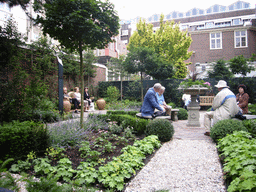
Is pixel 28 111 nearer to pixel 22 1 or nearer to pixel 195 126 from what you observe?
pixel 22 1

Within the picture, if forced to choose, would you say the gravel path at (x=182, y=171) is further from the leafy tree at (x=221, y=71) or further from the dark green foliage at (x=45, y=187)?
the leafy tree at (x=221, y=71)

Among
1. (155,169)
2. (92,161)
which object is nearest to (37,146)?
(92,161)

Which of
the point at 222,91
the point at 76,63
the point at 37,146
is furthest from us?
the point at 76,63

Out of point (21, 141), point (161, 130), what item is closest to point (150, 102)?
point (161, 130)

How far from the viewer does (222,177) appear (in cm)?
313

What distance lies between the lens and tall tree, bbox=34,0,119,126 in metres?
4.32

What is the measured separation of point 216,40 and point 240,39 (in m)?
2.74

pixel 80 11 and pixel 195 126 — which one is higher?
pixel 80 11

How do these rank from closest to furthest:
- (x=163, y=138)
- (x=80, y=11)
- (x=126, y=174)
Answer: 1. (x=126, y=174)
2. (x=80, y=11)
3. (x=163, y=138)

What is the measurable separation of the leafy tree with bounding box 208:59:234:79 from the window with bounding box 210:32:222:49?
1138 cm

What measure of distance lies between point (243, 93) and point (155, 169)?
5.58m

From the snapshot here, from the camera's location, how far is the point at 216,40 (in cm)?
2505

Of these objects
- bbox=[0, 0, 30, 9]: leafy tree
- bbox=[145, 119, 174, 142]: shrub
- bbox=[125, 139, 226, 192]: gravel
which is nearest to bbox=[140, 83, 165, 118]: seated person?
bbox=[145, 119, 174, 142]: shrub

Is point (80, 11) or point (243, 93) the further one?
point (243, 93)
